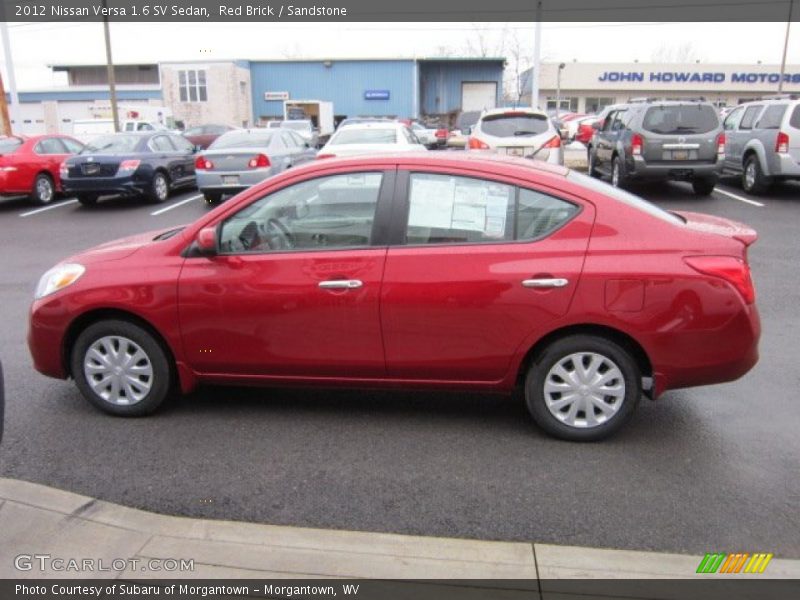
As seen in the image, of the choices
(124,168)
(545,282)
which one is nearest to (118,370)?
(545,282)

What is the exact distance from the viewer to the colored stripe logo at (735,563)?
2904 millimetres

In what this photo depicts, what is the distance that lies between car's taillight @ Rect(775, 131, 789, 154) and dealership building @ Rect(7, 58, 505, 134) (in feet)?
115

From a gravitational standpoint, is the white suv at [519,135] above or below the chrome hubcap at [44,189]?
above

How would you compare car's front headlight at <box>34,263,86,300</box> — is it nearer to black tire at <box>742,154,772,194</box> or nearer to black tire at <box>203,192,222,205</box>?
black tire at <box>203,192,222,205</box>

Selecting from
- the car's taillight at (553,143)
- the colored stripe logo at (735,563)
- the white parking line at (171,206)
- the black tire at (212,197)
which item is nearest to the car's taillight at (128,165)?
the white parking line at (171,206)

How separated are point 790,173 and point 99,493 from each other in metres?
13.0

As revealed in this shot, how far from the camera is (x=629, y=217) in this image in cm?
392

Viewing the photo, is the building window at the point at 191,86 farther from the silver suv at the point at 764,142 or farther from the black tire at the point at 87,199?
the silver suv at the point at 764,142

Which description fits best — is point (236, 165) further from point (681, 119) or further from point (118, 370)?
point (118, 370)

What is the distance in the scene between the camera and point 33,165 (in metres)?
14.8

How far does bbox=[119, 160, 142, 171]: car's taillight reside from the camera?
14.1m

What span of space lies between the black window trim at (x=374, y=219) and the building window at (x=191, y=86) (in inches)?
1778

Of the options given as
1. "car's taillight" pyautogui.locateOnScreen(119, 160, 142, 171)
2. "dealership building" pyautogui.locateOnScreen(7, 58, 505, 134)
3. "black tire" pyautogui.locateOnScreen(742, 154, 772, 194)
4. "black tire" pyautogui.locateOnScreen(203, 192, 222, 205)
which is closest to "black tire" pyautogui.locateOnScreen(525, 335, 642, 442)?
"black tire" pyautogui.locateOnScreen(203, 192, 222, 205)
